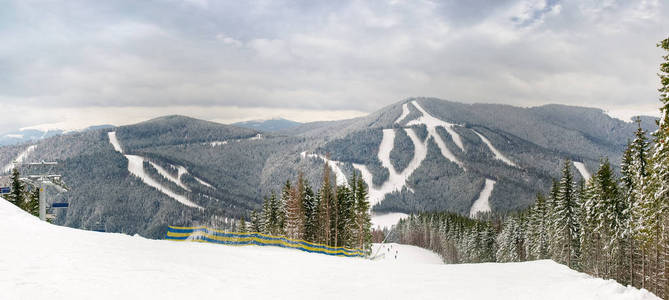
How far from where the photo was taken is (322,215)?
165 ft

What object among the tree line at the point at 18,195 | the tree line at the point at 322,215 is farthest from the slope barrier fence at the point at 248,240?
the tree line at the point at 18,195

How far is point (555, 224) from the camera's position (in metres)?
43.1

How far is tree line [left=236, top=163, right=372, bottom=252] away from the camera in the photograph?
48.1 metres

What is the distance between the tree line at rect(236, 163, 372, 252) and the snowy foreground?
29.2 metres

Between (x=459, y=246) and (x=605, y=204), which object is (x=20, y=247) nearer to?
(x=605, y=204)

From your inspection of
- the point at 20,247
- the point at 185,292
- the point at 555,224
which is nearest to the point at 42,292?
the point at 185,292

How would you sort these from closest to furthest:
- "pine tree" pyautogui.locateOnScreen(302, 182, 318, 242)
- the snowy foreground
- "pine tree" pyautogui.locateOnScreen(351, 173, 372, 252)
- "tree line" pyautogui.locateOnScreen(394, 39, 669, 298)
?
the snowy foreground, "tree line" pyautogui.locateOnScreen(394, 39, 669, 298), "pine tree" pyautogui.locateOnScreen(302, 182, 318, 242), "pine tree" pyautogui.locateOnScreen(351, 173, 372, 252)

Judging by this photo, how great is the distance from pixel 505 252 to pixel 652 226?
159 feet

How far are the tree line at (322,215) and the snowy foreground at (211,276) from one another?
2918 centimetres

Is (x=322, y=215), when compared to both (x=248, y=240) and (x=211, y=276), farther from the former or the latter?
(x=211, y=276)

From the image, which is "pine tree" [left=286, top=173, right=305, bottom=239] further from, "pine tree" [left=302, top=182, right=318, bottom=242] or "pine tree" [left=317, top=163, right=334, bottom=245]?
"pine tree" [left=317, top=163, right=334, bottom=245]

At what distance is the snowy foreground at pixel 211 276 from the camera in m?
10.5

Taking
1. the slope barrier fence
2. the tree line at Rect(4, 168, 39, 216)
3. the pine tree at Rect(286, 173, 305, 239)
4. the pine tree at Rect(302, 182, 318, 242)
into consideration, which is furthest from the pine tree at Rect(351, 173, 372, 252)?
the tree line at Rect(4, 168, 39, 216)

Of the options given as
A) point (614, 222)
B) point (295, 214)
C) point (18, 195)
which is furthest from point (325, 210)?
point (18, 195)
